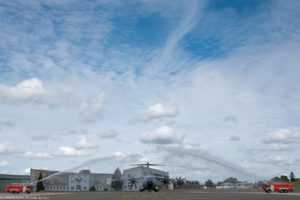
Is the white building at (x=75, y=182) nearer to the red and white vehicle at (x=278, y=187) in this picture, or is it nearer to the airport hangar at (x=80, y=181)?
the airport hangar at (x=80, y=181)

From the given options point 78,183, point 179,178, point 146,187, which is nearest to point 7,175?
point 78,183

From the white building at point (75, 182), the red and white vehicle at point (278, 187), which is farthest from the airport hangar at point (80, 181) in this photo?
the red and white vehicle at point (278, 187)

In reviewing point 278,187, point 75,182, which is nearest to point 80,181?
Result: point 75,182

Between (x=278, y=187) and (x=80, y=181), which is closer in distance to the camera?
(x=278, y=187)

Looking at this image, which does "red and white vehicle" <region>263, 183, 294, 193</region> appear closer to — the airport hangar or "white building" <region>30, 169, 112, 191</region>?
the airport hangar

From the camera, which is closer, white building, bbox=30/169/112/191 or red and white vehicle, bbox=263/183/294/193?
red and white vehicle, bbox=263/183/294/193

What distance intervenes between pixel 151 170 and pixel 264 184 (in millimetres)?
84296

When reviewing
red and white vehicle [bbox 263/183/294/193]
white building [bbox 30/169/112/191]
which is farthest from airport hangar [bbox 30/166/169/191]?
red and white vehicle [bbox 263/183/294/193]

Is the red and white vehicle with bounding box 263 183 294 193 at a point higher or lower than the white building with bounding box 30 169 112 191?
lower

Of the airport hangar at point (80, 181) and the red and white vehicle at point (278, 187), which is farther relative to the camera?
the airport hangar at point (80, 181)

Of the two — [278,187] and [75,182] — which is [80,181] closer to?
[75,182]

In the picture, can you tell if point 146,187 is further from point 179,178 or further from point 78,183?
point 78,183

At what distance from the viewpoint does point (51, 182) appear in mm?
177375

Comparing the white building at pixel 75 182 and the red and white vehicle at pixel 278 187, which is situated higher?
the white building at pixel 75 182
